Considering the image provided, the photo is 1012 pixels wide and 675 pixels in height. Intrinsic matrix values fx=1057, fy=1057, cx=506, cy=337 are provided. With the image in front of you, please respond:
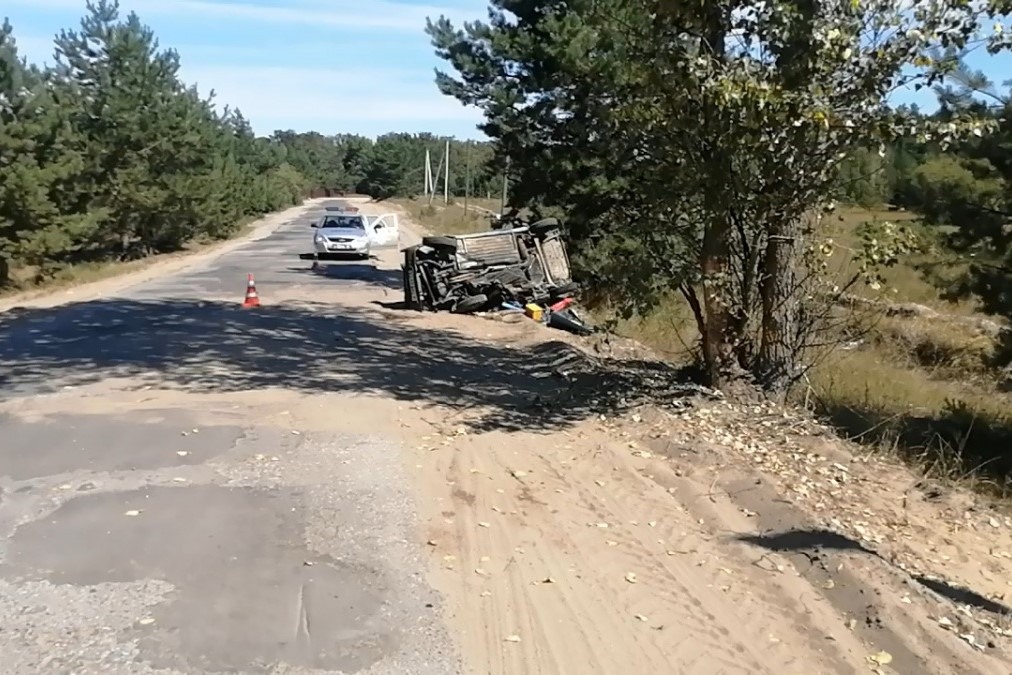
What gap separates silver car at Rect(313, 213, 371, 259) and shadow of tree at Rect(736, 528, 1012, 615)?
2843 cm

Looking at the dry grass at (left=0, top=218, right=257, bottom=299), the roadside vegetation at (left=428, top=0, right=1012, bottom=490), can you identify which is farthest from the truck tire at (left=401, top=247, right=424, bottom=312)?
the dry grass at (left=0, top=218, right=257, bottom=299)

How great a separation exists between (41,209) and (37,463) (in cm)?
2246

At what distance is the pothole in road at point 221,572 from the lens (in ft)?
15.8

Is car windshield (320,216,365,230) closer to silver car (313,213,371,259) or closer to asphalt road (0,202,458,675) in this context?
silver car (313,213,371,259)

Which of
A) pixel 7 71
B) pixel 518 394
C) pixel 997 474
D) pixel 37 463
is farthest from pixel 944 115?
pixel 7 71

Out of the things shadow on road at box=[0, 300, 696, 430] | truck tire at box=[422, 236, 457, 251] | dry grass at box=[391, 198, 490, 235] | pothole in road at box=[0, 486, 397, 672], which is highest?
truck tire at box=[422, 236, 457, 251]

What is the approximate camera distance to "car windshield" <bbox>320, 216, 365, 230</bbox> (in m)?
35.0

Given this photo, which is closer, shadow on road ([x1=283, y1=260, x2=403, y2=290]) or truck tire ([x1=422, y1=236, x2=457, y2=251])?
truck tire ([x1=422, y1=236, x2=457, y2=251])

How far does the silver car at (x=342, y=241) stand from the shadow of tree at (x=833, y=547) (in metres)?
28.4

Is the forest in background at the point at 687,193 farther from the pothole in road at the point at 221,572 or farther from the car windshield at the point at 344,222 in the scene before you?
→ the car windshield at the point at 344,222

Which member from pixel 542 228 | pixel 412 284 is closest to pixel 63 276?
pixel 412 284

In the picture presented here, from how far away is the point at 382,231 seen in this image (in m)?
38.8

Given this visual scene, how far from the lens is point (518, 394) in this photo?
11.5 meters

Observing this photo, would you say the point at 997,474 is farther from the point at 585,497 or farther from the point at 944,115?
the point at 585,497
